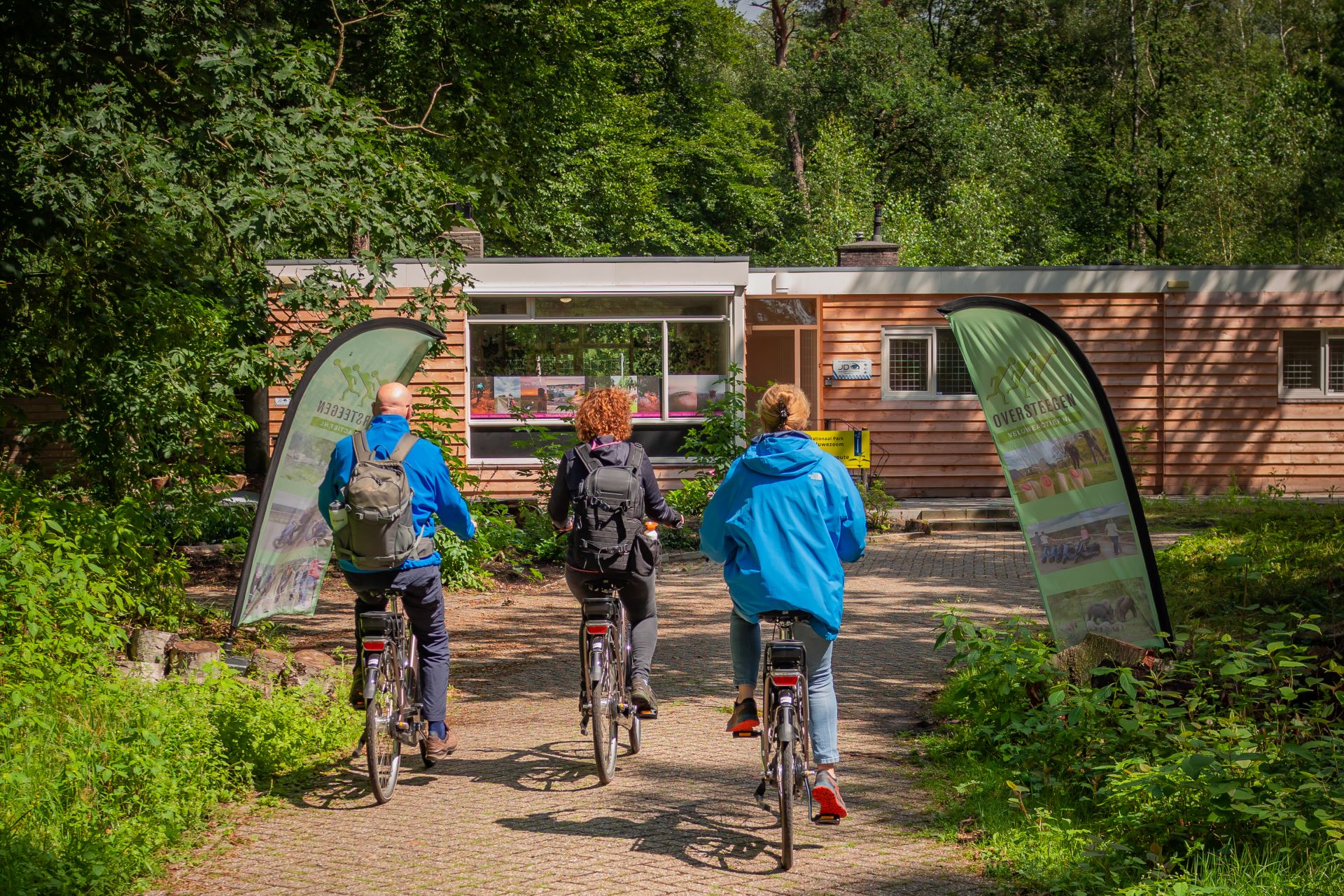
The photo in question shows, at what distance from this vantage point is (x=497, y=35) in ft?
49.9

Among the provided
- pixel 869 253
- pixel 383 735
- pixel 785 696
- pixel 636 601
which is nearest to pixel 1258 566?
pixel 636 601

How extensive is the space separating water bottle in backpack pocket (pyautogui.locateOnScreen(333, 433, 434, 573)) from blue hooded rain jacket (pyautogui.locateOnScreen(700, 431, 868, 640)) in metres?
1.43

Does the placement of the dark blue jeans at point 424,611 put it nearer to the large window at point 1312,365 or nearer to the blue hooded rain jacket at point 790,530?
the blue hooded rain jacket at point 790,530

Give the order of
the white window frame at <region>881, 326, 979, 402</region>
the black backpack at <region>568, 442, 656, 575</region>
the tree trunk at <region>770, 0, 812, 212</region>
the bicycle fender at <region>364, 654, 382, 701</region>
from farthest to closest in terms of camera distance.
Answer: the tree trunk at <region>770, 0, 812, 212</region> → the white window frame at <region>881, 326, 979, 402</region> → the black backpack at <region>568, 442, 656, 575</region> → the bicycle fender at <region>364, 654, 382, 701</region>

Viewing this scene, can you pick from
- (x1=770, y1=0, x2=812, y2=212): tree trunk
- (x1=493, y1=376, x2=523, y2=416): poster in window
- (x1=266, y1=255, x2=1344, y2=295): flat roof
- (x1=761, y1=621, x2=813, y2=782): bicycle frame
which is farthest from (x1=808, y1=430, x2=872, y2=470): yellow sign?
(x1=770, y1=0, x2=812, y2=212): tree trunk

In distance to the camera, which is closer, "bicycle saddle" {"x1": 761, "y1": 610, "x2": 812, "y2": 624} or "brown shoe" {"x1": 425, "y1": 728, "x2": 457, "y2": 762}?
"bicycle saddle" {"x1": 761, "y1": 610, "x2": 812, "y2": 624}

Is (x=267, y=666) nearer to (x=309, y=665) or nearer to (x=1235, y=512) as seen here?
(x=309, y=665)

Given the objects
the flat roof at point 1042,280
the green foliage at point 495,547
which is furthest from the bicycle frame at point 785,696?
the flat roof at point 1042,280

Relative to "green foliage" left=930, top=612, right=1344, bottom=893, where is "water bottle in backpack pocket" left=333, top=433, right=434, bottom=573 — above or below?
above

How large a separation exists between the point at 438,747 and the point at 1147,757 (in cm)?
319

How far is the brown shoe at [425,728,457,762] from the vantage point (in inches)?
236

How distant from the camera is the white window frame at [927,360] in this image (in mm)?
19703

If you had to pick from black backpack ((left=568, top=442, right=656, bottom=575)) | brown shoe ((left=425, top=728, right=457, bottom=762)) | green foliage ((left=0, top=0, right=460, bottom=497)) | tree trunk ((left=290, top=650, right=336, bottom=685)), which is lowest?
brown shoe ((left=425, top=728, right=457, bottom=762))

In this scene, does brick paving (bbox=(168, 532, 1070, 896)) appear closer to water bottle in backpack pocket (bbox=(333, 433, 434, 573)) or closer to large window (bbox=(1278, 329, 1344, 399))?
water bottle in backpack pocket (bbox=(333, 433, 434, 573))
